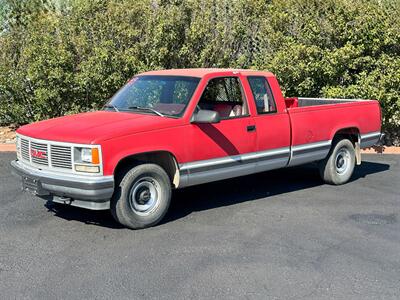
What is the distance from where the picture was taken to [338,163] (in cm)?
895

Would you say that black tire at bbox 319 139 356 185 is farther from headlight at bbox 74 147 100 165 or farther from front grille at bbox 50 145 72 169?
front grille at bbox 50 145 72 169

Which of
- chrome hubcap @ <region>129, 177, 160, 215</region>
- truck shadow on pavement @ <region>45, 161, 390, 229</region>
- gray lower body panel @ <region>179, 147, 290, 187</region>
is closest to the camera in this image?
chrome hubcap @ <region>129, 177, 160, 215</region>

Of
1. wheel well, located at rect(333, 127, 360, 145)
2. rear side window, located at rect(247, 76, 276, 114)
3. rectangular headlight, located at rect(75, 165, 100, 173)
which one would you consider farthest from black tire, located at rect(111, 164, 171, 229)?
wheel well, located at rect(333, 127, 360, 145)

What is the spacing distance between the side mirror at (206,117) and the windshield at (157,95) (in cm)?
20

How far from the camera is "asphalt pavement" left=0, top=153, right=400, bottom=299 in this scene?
4.73m

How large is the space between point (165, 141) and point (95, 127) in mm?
806

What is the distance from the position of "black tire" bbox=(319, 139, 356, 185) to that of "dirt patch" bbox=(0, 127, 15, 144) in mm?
6853

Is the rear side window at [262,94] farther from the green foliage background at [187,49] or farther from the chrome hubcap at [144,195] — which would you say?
the green foliage background at [187,49]

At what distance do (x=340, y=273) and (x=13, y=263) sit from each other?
3.06 meters

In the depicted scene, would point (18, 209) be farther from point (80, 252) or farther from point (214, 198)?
point (214, 198)

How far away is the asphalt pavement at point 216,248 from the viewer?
473 cm

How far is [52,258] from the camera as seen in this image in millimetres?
5363

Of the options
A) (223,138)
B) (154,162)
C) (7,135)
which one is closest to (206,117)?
(223,138)

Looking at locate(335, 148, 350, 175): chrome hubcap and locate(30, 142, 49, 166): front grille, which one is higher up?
locate(30, 142, 49, 166): front grille
